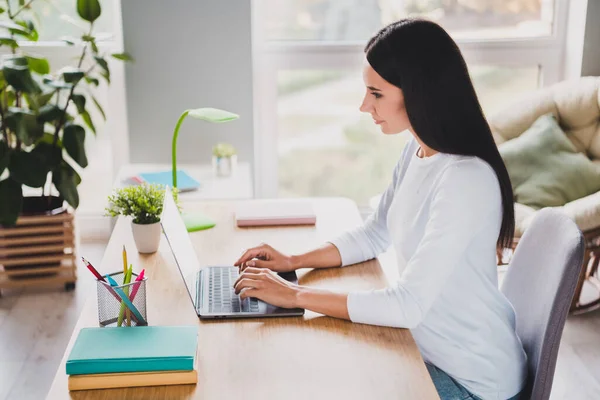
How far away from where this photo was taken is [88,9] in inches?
129

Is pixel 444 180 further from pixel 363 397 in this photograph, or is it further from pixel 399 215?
pixel 363 397

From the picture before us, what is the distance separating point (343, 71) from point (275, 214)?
6.24ft

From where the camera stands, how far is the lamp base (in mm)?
2148

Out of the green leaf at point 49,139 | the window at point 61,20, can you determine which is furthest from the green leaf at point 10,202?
the window at point 61,20

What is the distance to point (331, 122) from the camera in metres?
4.07

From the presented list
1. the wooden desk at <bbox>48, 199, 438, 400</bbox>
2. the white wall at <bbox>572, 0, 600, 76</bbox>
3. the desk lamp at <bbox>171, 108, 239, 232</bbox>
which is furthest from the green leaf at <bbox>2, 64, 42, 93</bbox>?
the white wall at <bbox>572, 0, 600, 76</bbox>

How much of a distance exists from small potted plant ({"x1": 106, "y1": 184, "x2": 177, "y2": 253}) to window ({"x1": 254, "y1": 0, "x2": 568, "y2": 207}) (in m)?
2.08

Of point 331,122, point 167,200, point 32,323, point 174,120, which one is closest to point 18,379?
point 32,323

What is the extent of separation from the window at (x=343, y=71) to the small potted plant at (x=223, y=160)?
460 millimetres

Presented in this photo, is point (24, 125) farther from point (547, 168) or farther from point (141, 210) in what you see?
point (547, 168)

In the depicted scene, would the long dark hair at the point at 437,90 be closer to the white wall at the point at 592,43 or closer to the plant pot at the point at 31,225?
the plant pot at the point at 31,225

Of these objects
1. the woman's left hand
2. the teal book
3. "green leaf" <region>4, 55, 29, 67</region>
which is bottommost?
the teal book

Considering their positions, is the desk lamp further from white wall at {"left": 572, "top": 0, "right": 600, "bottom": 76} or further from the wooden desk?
white wall at {"left": 572, "top": 0, "right": 600, "bottom": 76}

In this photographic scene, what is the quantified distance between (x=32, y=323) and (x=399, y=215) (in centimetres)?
194
